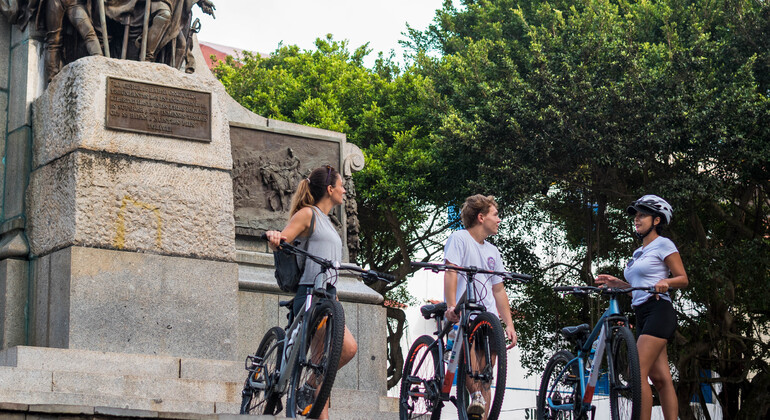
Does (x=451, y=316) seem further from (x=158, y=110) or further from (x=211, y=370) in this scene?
(x=158, y=110)

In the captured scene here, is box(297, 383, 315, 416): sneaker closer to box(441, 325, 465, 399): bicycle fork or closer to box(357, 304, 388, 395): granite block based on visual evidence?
box(441, 325, 465, 399): bicycle fork

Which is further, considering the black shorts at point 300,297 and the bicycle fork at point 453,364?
the bicycle fork at point 453,364

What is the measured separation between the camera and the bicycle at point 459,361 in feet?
21.6

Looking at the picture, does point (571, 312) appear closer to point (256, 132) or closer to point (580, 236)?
point (580, 236)

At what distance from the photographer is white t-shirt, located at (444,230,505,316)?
299 inches

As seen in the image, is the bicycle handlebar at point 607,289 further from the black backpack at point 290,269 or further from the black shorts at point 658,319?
the black backpack at point 290,269

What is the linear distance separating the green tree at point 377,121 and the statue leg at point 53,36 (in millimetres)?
14187

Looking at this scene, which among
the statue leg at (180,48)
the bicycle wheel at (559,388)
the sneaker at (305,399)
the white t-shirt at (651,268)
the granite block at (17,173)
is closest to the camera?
the sneaker at (305,399)

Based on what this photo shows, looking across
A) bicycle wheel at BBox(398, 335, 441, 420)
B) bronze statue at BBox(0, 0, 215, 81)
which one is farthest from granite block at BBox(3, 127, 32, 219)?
bicycle wheel at BBox(398, 335, 441, 420)

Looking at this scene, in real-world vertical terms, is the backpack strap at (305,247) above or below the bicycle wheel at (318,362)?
above

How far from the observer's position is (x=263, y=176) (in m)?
12.2

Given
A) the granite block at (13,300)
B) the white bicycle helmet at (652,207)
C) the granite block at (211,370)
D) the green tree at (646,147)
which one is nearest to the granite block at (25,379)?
the granite block at (211,370)

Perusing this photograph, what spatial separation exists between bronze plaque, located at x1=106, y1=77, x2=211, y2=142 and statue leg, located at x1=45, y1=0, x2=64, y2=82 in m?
0.94

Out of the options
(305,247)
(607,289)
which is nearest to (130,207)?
(305,247)
